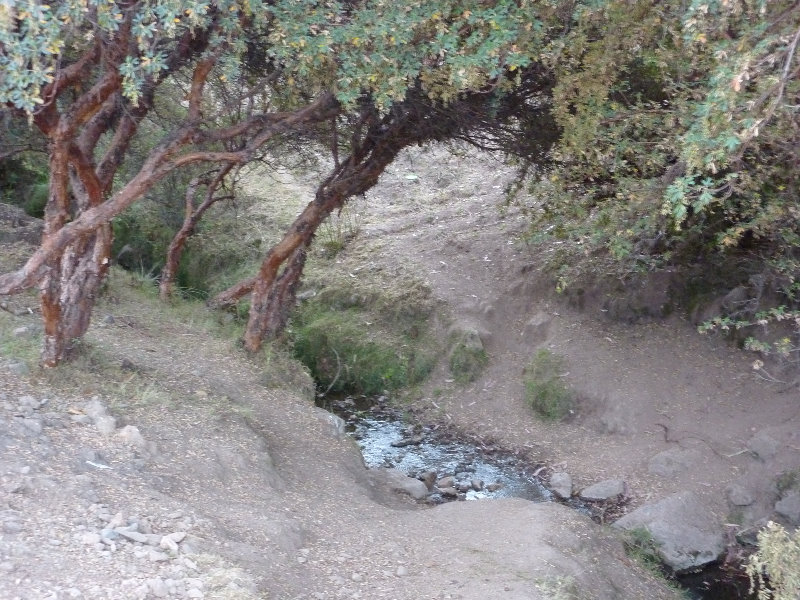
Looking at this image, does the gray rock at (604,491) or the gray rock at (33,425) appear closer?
the gray rock at (33,425)

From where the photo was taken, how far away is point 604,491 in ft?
31.2

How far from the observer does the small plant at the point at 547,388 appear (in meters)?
11.0

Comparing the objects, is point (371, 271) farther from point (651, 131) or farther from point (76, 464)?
point (76, 464)

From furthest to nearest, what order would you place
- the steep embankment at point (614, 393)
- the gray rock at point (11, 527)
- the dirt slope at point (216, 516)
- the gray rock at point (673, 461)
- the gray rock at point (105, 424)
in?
the gray rock at point (673, 461)
the steep embankment at point (614, 393)
the gray rock at point (105, 424)
the dirt slope at point (216, 516)
the gray rock at point (11, 527)

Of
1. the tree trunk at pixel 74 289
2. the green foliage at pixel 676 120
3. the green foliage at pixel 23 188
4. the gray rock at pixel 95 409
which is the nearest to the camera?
the green foliage at pixel 676 120

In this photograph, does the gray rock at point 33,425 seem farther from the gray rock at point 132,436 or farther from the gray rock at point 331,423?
the gray rock at point 331,423

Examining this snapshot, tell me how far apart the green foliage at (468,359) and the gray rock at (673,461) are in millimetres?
A: 3168

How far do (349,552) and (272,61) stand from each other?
5010mm

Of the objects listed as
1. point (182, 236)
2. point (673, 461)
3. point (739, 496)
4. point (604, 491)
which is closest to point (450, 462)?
point (604, 491)

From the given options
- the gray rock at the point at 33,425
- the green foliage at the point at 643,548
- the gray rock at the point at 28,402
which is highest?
the gray rock at the point at 33,425

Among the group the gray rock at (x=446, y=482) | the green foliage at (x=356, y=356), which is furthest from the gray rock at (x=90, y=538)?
the green foliage at (x=356, y=356)

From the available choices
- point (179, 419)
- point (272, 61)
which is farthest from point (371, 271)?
point (179, 419)

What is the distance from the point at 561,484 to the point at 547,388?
1.87 metres

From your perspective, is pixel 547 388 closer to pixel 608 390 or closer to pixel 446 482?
pixel 608 390
